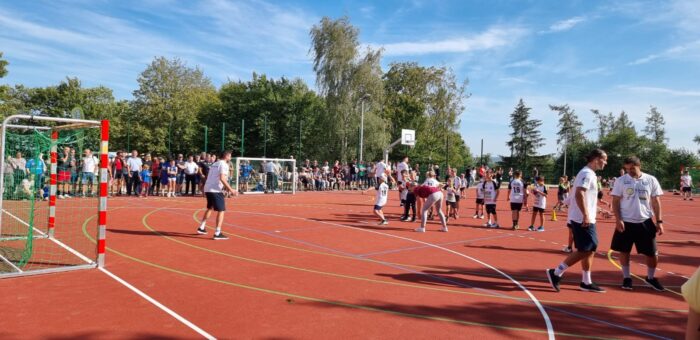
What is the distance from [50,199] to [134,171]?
1048 centimetres

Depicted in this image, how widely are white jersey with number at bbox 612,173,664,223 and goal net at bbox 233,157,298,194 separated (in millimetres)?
18883

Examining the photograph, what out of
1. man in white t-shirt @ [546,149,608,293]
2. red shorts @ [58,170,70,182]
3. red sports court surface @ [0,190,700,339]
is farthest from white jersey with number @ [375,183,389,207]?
red shorts @ [58,170,70,182]

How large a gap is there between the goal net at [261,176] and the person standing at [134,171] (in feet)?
16.9

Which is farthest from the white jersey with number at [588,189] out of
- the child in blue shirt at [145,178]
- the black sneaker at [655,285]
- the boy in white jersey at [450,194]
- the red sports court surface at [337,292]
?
the child in blue shirt at [145,178]

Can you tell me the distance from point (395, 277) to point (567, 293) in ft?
8.36

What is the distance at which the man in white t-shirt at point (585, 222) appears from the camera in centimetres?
648

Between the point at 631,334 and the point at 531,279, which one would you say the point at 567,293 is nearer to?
the point at 531,279

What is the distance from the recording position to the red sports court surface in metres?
4.96

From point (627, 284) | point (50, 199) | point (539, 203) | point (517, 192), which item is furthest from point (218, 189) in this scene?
point (539, 203)

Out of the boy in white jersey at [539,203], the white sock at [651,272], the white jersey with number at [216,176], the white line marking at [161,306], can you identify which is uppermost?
the white jersey with number at [216,176]

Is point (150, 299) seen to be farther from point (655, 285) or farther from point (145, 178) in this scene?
point (145, 178)

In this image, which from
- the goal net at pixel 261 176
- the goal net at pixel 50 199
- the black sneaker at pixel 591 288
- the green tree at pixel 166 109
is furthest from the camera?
the green tree at pixel 166 109

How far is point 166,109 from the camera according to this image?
56.6 metres

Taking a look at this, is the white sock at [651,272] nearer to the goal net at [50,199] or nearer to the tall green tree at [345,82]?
the goal net at [50,199]
